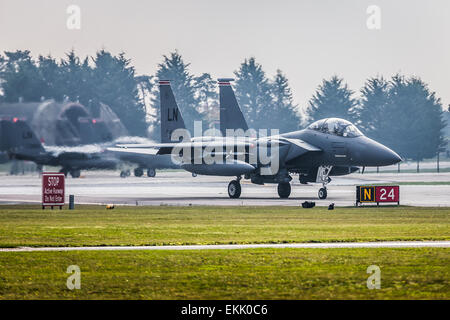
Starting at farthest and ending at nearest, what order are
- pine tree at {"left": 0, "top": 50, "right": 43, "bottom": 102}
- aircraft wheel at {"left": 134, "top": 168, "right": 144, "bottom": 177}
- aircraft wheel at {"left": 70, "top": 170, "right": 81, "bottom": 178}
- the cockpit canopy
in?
aircraft wheel at {"left": 134, "top": 168, "right": 144, "bottom": 177}, aircraft wheel at {"left": 70, "top": 170, "right": 81, "bottom": 178}, pine tree at {"left": 0, "top": 50, "right": 43, "bottom": 102}, the cockpit canopy

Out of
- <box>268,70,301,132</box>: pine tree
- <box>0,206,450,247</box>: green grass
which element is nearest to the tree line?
<box>268,70,301,132</box>: pine tree

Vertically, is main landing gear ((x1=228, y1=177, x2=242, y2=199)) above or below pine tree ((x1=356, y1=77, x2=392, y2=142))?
below

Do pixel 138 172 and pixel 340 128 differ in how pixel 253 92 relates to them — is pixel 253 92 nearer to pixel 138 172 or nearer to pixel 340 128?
pixel 138 172

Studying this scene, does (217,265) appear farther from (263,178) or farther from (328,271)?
(263,178)

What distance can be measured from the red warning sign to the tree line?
1785 centimetres

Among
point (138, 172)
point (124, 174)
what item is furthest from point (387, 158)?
point (124, 174)

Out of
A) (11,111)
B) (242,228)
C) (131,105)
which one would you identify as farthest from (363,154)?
(131,105)

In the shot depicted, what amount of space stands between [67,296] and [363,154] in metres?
29.1

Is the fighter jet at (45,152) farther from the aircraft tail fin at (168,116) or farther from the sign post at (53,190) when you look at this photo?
the sign post at (53,190)

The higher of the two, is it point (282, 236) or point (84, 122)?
point (84, 122)

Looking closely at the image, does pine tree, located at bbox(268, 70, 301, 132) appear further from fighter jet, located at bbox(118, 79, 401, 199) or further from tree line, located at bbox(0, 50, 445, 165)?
fighter jet, located at bbox(118, 79, 401, 199)

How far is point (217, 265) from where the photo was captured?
61.6ft

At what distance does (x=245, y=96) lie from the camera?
484 ft

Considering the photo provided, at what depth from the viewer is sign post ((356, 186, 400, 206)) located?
129 ft
